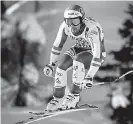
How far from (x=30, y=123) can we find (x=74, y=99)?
0.37m

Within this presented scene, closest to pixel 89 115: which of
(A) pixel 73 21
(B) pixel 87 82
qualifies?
(B) pixel 87 82

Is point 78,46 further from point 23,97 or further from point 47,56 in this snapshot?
point 23,97

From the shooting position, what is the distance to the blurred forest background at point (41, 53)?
261 centimetres

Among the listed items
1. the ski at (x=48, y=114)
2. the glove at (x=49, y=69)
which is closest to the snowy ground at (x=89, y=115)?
the ski at (x=48, y=114)

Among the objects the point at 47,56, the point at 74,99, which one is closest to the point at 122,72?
the point at 74,99

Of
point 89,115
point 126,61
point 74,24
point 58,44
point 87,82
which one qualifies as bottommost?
point 89,115

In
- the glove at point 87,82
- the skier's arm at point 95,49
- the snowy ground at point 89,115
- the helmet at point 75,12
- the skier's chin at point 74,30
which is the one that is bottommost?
the snowy ground at point 89,115

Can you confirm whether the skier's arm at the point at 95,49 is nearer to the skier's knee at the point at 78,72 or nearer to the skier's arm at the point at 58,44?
the skier's knee at the point at 78,72

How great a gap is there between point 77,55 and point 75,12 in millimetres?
309

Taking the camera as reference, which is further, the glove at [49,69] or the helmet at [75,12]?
the glove at [49,69]

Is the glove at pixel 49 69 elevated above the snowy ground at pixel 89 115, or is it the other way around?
the glove at pixel 49 69

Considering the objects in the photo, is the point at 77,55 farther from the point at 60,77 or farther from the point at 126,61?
the point at 126,61

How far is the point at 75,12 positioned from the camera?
2557 mm

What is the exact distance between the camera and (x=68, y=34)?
2609 mm
